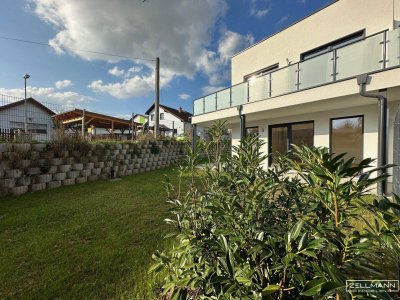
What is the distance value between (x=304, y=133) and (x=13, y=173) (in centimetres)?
1131

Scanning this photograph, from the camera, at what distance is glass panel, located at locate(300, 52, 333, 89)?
752cm

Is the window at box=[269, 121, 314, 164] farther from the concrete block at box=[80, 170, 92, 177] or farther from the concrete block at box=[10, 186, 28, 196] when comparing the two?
the concrete block at box=[10, 186, 28, 196]

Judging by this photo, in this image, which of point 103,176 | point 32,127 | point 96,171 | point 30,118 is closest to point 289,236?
point 96,171

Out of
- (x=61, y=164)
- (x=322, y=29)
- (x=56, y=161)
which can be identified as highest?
(x=322, y=29)

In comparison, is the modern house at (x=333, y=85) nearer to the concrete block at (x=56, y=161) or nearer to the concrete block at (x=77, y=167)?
the concrete block at (x=77, y=167)

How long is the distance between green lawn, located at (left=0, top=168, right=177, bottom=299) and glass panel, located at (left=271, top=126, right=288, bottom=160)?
7736 mm

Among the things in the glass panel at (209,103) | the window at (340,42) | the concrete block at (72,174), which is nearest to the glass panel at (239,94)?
the glass panel at (209,103)

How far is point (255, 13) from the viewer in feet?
37.7

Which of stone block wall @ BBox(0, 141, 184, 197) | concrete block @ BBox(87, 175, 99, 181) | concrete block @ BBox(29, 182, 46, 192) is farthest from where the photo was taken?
concrete block @ BBox(87, 175, 99, 181)

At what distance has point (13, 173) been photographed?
586 centimetres

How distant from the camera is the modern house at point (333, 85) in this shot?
20.2 ft

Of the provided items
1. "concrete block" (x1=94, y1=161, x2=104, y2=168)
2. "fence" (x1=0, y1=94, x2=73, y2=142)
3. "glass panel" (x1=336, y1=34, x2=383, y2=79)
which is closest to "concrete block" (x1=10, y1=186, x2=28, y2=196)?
"fence" (x1=0, y1=94, x2=73, y2=142)

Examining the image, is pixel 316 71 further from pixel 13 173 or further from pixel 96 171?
pixel 13 173

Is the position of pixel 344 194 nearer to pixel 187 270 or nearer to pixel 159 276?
pixel 187 270
